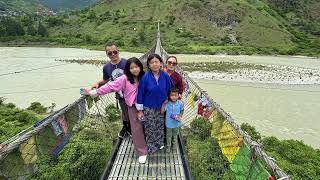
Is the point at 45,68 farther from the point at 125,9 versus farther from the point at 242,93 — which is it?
the point at 125,9

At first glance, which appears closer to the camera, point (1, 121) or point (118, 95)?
point (118, 95)

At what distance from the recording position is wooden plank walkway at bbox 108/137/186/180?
3.36 metres

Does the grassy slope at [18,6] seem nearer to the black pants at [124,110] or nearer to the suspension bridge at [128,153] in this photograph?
the black pants at [124,110]

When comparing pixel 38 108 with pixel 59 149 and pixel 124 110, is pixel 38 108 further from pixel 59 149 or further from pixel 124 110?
pixel 59 149

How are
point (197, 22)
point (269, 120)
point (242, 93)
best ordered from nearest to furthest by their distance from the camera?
1. point (269, 120)
2. point (242, 93)
3. point (197, 22)

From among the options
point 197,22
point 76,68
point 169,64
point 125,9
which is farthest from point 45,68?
point 125,9

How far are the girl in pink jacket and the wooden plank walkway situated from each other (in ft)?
0.33

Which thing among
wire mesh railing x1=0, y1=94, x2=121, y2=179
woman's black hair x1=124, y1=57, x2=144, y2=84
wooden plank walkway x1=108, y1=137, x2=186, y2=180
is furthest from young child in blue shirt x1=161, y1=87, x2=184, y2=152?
wire mesh railing x1=0, y1=94, x2=121, y2=179

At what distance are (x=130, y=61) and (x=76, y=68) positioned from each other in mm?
18447

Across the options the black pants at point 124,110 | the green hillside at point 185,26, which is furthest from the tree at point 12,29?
the black pants at point 124,110

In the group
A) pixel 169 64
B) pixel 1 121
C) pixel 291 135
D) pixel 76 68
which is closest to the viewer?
pixel 169 64

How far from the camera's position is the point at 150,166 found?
3.56 metres

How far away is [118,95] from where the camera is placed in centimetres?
405

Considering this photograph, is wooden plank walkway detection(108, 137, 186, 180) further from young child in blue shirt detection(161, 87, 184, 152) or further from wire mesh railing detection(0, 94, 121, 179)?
wire mesh railing detection(0, 94, 121, 179)
